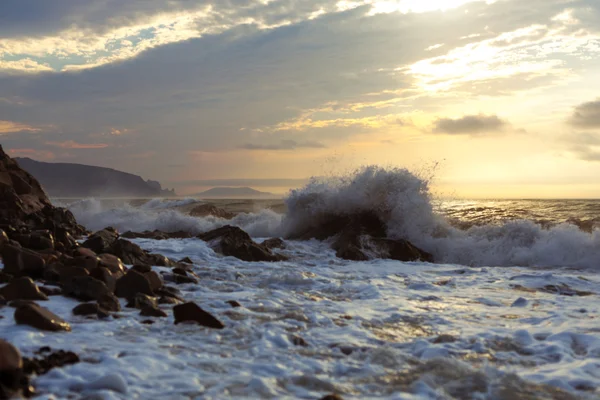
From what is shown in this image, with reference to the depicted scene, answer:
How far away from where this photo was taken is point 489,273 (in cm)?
939

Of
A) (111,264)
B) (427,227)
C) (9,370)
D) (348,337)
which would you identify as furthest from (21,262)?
(427,227)

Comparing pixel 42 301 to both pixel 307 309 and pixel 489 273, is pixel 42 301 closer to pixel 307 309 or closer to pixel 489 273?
pixel 307 309

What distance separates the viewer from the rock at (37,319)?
3.98m

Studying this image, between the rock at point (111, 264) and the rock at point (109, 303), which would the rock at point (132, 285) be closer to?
the rock at point (109, 303)

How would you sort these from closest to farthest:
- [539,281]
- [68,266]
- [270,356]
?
[270,356], [68,266], [539,281]

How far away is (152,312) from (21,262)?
2014mm

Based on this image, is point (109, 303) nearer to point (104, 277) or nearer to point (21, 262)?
point (104, 277)

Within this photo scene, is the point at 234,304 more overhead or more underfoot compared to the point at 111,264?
more underfoot

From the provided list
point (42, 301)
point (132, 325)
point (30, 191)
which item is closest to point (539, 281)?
point (132, 325)

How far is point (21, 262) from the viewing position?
18.8 ft

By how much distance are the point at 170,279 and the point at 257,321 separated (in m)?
2.25

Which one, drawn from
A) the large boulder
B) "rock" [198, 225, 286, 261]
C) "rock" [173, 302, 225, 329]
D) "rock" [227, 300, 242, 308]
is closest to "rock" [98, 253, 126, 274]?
"rock" [227, 300, 242, 308]

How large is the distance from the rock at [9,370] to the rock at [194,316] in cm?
181

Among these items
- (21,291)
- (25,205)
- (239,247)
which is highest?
(25,205)
